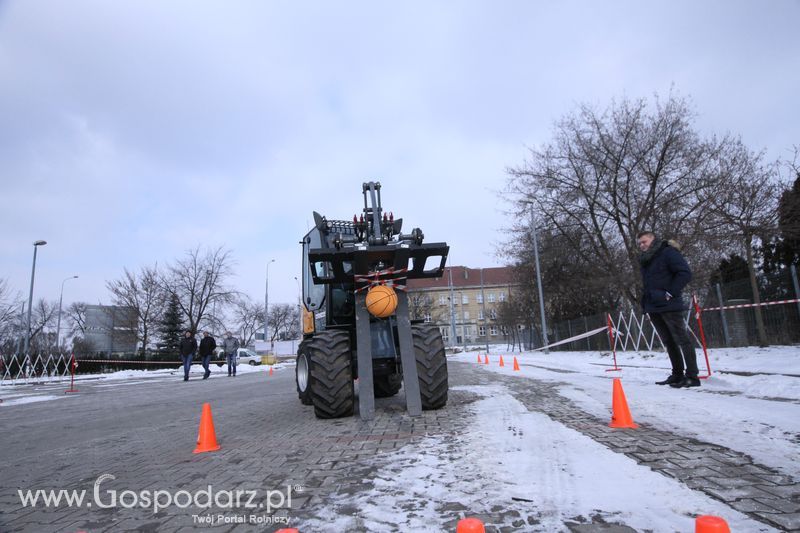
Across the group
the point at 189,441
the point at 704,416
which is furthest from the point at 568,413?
the point at 189,441

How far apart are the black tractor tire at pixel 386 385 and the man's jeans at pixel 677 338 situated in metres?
4.12

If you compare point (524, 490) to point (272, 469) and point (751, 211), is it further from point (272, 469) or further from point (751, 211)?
point (751, 211)

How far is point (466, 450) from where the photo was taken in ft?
11.8

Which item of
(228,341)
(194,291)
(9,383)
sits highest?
(194,291)

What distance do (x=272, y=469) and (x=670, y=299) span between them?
5.74 meters

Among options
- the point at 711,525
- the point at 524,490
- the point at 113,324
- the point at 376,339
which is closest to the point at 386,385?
the point at 376,339

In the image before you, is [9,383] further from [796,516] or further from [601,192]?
[601,192]

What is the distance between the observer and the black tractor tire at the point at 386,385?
7.45 metres

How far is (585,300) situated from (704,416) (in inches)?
1070

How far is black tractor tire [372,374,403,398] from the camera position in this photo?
7.45 metres

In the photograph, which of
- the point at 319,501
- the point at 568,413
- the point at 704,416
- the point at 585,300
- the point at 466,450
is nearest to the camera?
the point at 319,501

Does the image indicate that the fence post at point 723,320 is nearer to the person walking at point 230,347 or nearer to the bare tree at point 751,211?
the bare tree at point 751,211

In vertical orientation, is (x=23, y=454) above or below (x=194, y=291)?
below

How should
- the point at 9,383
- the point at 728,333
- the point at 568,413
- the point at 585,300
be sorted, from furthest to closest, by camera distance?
the point at 585,300 → the point at 9,383 → the point at 728,333 → the point at 568,413
